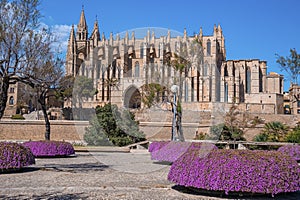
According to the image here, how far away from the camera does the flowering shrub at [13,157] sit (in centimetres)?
921

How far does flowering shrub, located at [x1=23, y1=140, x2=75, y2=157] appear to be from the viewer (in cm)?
1430

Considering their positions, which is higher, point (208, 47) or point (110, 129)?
point (208, 47)

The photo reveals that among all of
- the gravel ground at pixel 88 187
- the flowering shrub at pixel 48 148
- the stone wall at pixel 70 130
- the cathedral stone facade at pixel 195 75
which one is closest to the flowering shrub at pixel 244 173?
the gravel ground at pixel 88 187

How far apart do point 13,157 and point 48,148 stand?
5174 mm

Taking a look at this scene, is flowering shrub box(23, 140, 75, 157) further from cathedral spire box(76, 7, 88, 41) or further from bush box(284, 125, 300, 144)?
cathedral spire box(76, 7, 88, 41)

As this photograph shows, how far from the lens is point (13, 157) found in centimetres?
937

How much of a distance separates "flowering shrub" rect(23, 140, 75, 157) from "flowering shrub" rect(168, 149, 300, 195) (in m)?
9.01

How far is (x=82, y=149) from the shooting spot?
66.4 ft

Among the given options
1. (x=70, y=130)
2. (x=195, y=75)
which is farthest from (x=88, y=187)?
(x=195, y=75)

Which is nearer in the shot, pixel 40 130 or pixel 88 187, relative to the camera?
pixel 88 187

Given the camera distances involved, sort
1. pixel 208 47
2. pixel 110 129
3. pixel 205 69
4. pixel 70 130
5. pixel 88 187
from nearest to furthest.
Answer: pixel 88 187 → pixel 110 129 → pixel 70 130 → pixel 205 69 → pixel 208 47

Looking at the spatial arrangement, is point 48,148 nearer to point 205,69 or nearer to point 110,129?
point 110,129

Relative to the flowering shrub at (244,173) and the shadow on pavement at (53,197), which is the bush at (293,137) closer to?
the flowering shrub at (244,173)

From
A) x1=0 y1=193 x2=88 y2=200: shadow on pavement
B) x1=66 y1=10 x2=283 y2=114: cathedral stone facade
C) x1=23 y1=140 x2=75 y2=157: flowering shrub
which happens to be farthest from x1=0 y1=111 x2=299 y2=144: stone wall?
x1=0 y1=193 x2=88 y2=200: shadow on pavement
